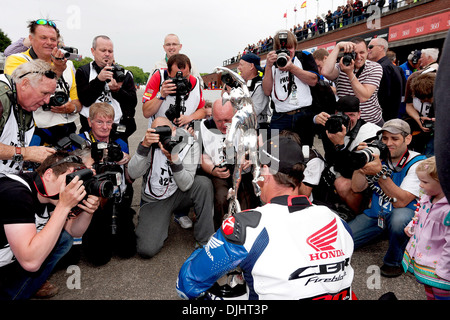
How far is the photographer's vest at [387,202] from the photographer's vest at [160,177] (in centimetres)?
214

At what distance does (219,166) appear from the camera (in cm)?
355

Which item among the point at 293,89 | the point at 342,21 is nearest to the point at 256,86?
the point at 293,89

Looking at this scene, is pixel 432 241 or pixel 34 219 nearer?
pixel 34 219

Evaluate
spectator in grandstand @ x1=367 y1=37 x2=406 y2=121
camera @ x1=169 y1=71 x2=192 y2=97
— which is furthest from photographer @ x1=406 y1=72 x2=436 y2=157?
camera @ x1=169 y1=71 x2=192 y2=97

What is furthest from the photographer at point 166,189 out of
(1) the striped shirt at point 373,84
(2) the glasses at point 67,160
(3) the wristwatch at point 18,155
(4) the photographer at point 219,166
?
(1) the striped shirt at point 373,84

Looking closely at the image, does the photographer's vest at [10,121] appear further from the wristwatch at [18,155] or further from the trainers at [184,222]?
the trainers at [184,222]

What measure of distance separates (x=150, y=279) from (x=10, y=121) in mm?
1955

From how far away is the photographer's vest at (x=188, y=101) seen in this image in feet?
13.4

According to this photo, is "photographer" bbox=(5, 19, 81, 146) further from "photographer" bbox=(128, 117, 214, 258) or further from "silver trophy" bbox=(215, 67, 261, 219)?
"silver trophy" bbox=(215, 67, 261, 219)

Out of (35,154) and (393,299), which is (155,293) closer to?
(35,154)

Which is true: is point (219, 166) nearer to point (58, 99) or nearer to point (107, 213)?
point (107, 213)

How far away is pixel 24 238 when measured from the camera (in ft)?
6.41

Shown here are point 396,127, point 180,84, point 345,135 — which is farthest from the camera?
point 180,84
